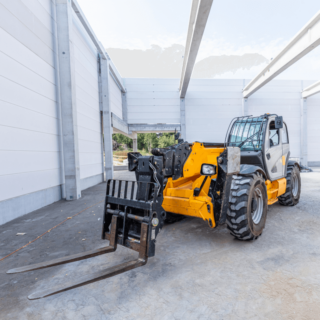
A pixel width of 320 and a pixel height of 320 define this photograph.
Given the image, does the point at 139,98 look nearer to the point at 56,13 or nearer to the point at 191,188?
the point at 56,13

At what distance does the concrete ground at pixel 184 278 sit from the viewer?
80.9 inches

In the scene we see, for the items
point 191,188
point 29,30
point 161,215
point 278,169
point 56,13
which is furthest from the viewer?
point 56,13

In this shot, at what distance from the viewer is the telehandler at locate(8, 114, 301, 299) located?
8.68 feet

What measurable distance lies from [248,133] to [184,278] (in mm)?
3674

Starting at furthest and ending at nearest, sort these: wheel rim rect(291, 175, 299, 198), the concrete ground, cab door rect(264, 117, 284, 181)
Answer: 1. wheel rim rect(291, 175, 299, 198)
2. cab door rect(264, 117, 284, 181)
3. the concrete ground

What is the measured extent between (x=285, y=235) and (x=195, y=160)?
2194mm

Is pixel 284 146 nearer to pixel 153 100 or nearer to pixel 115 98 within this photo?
pixel 115 98

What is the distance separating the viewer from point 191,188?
3812mm

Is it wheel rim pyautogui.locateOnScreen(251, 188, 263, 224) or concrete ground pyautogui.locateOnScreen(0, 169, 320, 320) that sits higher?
wheel rim pyautogui.locateOnScreen(251, 188, 263, 224)

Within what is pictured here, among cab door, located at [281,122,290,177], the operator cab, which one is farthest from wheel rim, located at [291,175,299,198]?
the operator cab

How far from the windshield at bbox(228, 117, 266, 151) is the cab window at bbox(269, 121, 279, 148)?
31cm

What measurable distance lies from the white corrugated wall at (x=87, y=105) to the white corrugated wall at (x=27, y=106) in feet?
5.88

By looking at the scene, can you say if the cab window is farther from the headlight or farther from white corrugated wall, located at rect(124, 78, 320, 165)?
white corrugated wall, located at rect(124, 78, 320, 165)

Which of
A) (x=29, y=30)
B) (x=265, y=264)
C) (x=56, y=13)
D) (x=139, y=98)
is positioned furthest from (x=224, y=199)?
(x=139, y=98)
